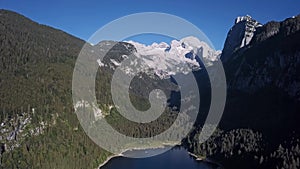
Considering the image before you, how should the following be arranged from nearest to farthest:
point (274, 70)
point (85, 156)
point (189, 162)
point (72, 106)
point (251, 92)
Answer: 1. point (85, 156)
2. point (189, 162)
3. point (72, 106)
4. point (274, 70)
5. point (251, 92)

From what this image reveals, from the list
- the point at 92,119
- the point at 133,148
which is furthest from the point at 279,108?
the point at 92,119

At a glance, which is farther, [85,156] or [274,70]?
[274,70]

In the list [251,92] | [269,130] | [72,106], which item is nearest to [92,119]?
[72,106]

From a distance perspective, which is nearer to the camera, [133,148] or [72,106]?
[72,106]

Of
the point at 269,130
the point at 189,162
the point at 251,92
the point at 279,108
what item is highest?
the point at 251,92

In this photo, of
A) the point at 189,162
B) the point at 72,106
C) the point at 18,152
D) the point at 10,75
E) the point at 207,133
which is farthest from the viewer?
the point at 207,133

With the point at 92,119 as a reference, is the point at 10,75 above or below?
above

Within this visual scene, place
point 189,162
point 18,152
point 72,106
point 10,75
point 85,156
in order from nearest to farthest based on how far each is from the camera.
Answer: point 18,152 < point 85,156 < point 189,162 < point 72,106 < point 10,75

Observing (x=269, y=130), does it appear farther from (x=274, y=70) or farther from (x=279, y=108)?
(x=274, y=70)

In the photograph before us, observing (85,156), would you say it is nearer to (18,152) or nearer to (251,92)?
(18,152)
